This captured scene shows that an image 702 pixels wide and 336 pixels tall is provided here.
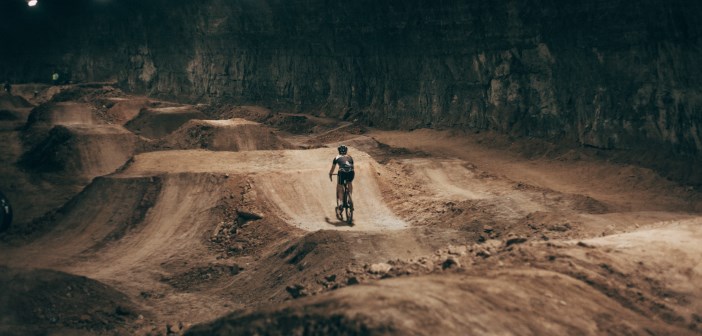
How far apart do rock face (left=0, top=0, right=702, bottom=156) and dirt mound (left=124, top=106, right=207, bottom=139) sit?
707 cm

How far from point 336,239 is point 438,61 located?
21107 mm

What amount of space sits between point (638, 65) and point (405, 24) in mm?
13750

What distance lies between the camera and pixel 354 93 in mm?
41344

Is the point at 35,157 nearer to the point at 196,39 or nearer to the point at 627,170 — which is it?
the point at 627,170

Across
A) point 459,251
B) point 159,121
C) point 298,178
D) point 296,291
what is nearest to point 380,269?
point 459,251

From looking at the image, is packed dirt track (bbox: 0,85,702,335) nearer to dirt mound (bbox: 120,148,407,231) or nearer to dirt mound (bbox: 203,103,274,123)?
dirt mound (bbox: 120,148,407,231)

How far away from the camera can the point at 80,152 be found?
93.1 ft

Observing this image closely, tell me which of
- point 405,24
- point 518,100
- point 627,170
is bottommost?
point 627,170

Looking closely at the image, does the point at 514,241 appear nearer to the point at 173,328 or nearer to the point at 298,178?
the point at 173,328

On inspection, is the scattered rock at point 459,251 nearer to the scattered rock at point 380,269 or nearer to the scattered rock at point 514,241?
the scattered rock at point 514,241

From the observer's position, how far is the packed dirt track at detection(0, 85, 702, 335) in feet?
30.5

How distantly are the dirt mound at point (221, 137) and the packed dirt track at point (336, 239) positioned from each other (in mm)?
67

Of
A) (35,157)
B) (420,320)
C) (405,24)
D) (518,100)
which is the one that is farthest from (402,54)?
(420,320)

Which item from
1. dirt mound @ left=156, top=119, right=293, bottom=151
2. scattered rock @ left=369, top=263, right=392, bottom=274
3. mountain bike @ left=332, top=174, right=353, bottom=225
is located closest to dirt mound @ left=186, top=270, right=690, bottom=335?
scattered rock @ left=369, top=263, right=392, bottom=274
